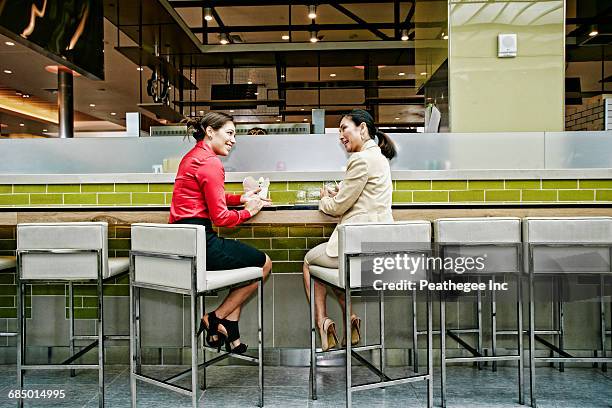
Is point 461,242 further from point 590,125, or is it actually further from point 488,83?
point 590,125

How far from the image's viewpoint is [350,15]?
772 centimetres

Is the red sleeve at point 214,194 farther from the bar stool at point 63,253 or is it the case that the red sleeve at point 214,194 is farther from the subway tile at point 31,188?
the subway tile at point 31,188

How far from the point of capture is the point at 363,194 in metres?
2.78

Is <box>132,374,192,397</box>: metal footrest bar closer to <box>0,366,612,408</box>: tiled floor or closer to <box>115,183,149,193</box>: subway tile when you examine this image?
<box>0,366,612,408</box>: tiled floor

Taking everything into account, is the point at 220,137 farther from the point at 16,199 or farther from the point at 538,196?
the point at 538,196

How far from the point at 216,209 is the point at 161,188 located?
26.1 inches

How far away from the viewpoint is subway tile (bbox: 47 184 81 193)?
327cm

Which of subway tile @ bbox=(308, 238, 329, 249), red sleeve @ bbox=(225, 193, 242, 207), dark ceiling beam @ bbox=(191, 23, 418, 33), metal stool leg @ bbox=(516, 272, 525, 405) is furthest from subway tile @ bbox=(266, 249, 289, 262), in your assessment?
dark ceiling beam @ bbox=(191, 23, 418, 33)

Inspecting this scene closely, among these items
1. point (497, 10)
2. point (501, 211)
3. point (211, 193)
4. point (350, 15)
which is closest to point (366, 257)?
point (211, 193)

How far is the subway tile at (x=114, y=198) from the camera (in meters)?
3.24

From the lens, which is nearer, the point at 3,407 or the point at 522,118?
the point at 3,407

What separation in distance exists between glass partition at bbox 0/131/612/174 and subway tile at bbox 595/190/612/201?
2.17 feet

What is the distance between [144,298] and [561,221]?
2295mm

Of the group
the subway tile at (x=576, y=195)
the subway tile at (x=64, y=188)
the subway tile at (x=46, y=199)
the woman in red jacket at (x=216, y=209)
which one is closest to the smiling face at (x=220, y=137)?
the woman in red jacket at (x=216, y=209)
